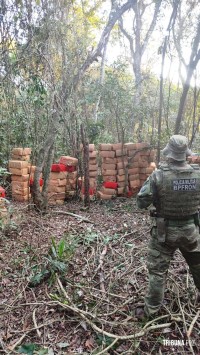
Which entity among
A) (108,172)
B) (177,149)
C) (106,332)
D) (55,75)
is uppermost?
(55,75)

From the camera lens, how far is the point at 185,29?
895cm

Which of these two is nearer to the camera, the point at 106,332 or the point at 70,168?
the point at 106,332

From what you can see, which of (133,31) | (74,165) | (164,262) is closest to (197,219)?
(164,262)

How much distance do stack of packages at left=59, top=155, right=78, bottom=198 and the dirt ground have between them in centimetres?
174

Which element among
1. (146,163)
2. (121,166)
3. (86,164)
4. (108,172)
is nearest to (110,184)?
(108,172)

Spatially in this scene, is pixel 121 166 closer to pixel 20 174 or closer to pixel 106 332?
pixel 20 174

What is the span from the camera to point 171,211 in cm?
247

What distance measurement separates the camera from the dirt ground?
2268 mm

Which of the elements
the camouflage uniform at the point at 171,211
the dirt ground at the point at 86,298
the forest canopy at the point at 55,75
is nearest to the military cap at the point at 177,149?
the camouflage uniform at the point at 171,211

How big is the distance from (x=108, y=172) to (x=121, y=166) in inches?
11.8

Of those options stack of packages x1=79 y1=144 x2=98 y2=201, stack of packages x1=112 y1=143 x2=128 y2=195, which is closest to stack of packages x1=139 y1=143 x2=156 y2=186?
stack of packages x1=112 y1=143 x2=128 y2=195

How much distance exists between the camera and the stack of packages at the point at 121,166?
19.4ft

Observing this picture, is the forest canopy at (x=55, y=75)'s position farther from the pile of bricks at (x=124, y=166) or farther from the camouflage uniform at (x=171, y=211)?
the camouflage uniform at (x=171, y=211)

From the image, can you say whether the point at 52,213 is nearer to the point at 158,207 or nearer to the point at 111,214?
the point at 111,214
